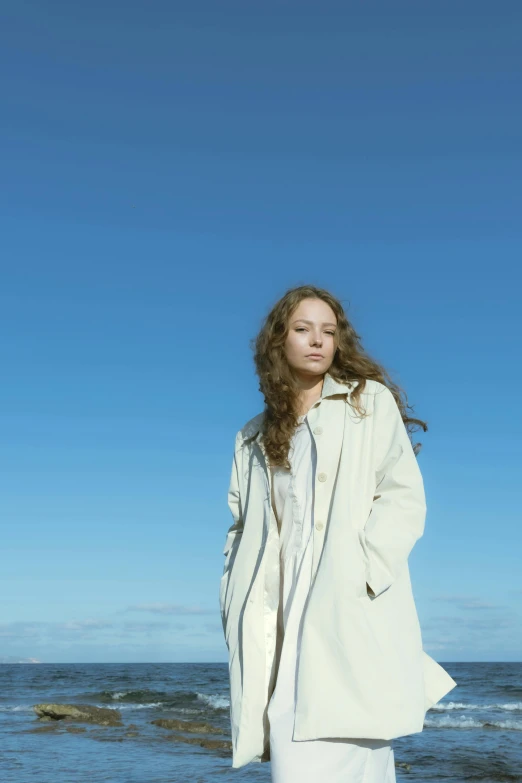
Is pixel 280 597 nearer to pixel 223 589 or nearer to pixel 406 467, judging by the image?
pixel 223 589

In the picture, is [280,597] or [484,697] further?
[484,697]

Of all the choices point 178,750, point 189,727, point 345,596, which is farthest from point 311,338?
point 189,727

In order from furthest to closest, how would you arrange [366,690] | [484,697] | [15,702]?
1. [484,697]
2. [15,702]
3. [366,690]

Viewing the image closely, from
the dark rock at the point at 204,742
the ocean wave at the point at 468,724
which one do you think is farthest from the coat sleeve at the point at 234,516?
the ocean wave at the point at 468,724

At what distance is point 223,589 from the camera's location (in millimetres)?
3504

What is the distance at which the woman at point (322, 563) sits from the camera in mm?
2922

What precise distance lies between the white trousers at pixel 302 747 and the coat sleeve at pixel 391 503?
277mm

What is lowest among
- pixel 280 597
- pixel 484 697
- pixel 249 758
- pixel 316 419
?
pixel 484 697

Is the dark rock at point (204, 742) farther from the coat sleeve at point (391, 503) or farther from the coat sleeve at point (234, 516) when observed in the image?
the coat sleeve at point (391, 503)

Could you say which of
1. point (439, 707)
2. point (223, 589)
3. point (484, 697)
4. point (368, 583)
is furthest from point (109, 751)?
point (484, 697)

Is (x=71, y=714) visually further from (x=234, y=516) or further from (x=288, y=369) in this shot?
(x=288, y=369)

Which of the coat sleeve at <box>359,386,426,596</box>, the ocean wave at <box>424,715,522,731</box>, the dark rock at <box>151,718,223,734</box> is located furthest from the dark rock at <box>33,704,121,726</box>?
the coat sleeve at <box>359,386,426,596</box>

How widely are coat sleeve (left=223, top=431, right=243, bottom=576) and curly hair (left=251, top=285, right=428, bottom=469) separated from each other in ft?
0.85

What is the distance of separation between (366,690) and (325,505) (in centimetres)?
65
